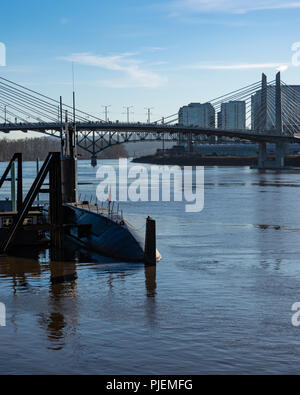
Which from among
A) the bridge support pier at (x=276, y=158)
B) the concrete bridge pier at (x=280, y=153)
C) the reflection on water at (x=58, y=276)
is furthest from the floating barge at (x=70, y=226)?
Answer: the bridge support pier at (x=276, y=158)

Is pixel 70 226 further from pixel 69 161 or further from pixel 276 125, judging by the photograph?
pixel 276 125

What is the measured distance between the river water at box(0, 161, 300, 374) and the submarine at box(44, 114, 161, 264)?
35.0 inches

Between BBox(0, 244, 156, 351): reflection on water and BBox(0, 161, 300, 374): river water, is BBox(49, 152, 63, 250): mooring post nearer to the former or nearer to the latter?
BBox(0, 244, 156, 351): reflection on water

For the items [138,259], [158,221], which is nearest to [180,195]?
[158,221]

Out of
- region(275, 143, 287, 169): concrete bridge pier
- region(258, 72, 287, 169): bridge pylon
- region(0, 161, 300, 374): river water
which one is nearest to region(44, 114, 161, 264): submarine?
region(0, 161, 300, 374): river water

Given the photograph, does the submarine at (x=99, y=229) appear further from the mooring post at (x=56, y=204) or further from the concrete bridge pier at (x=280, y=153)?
the concrete bridge pier at (x=280, y=153)

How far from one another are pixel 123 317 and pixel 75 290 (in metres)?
4.68

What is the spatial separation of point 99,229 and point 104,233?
1.04m

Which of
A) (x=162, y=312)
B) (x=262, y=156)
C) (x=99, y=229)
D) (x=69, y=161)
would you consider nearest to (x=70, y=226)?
(x=99, y=229)

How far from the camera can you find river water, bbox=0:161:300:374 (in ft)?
56.5

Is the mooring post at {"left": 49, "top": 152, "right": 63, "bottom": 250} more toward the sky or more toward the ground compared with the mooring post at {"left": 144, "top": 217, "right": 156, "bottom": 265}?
more toward the sky

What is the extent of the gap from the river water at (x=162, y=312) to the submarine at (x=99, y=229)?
888 millimetres

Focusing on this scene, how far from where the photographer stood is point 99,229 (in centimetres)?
3612
